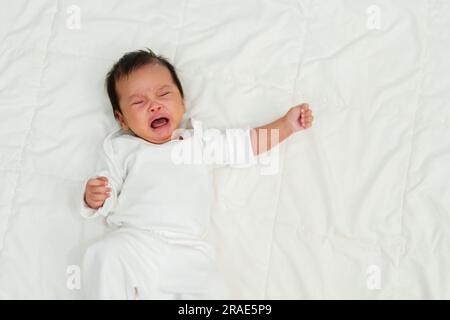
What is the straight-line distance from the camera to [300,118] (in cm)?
130

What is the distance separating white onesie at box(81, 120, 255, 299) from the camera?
3.93 feet

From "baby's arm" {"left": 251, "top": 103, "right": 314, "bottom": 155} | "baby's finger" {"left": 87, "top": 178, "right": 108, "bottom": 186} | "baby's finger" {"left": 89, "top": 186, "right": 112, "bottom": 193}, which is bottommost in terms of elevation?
"baby's finger" {"left": 89, "top": 186, "right": 112, "bottom": 193}

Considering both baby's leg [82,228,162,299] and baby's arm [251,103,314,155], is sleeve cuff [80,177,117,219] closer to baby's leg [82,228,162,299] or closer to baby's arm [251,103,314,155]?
baby's leg [82,228,162,299]

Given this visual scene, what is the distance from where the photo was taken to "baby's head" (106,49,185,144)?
1.32 m

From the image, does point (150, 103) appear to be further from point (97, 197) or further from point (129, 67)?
point (97, 197)

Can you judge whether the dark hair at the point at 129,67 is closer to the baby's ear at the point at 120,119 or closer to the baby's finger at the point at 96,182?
the baby's ear at the point at 120,119

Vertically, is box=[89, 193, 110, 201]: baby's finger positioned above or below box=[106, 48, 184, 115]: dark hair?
below

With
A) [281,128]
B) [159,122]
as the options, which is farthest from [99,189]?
[281,128]

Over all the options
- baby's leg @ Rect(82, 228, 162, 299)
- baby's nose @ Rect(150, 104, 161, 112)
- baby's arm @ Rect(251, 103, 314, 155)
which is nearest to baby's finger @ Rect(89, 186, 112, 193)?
baby's leg @ Rect(82, 228, 162, 299)

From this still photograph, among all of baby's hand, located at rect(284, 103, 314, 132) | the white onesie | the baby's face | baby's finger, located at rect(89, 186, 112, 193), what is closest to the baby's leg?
the white onesie

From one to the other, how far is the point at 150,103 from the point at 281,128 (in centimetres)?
32

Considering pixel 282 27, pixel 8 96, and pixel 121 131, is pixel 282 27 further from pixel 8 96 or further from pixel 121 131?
pixel 8 96

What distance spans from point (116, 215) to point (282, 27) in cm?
64

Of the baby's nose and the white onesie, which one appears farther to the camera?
the baby's nose
